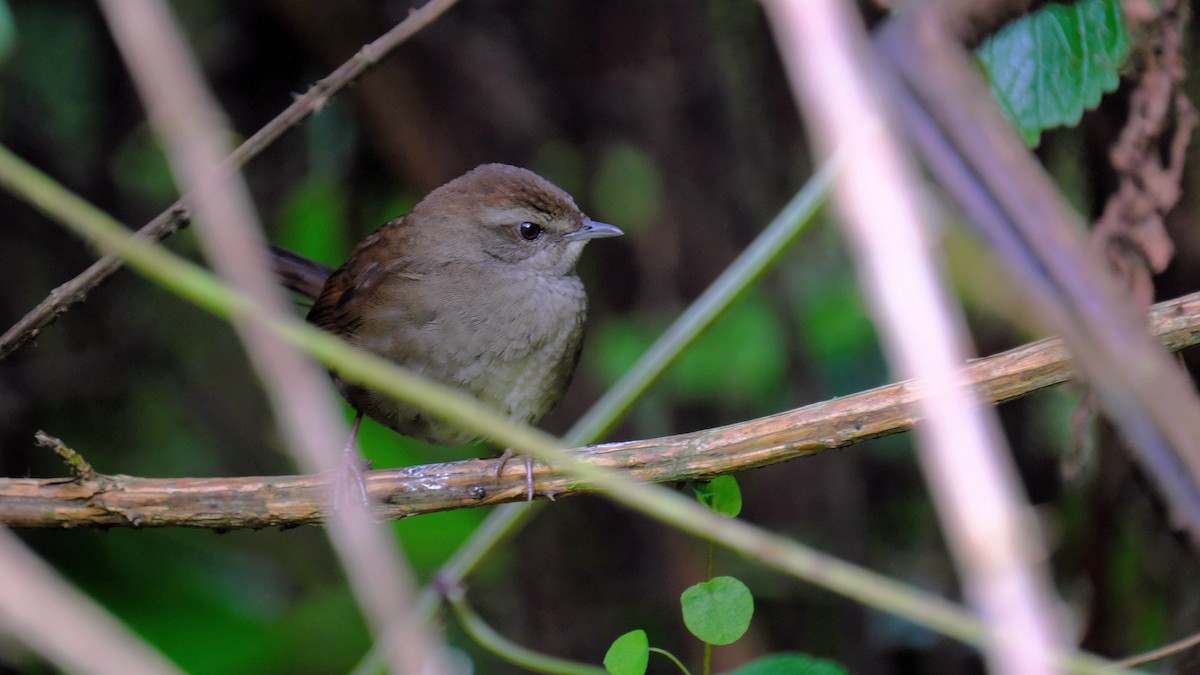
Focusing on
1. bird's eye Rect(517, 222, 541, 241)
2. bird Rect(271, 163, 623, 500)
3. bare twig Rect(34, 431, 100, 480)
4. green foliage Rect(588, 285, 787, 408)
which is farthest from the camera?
green foliage Rect(588, 285, 787, 408)

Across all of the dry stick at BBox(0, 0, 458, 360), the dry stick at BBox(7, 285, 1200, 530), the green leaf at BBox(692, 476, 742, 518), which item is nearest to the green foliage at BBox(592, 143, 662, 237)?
the dry stick at BBox(0, 0, 458, 360)

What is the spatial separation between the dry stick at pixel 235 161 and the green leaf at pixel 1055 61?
4.61 feet

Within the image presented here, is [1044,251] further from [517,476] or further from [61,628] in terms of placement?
[517,476]

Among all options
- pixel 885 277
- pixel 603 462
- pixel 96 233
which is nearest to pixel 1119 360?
pixel 885 277

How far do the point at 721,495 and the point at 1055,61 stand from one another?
145 cm

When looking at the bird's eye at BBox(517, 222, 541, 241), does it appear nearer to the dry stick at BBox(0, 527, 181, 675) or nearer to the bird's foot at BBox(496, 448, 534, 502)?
the bird's foot at BBox(496, 448, 534, 502)

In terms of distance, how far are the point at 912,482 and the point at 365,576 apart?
4.42 metres

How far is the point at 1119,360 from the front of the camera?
1028 mm

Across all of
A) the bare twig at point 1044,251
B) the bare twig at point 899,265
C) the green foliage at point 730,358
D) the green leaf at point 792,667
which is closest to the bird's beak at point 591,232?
the green foliage at point 730,358

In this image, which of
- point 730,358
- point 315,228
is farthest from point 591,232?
point 315,228

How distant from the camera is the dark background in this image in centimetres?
451

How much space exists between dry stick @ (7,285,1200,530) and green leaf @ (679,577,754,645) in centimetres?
26

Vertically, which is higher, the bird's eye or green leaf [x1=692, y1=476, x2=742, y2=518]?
the bird's eye

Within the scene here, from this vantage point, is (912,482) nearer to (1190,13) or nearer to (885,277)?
(1190,13)
